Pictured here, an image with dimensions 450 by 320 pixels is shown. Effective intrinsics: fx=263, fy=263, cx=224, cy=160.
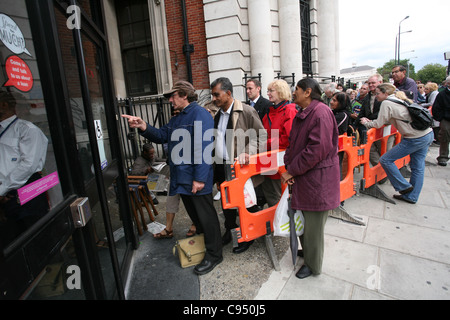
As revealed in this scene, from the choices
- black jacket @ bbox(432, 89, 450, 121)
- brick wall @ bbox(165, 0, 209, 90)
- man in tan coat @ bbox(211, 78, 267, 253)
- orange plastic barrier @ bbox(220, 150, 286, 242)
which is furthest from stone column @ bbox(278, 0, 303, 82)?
orange plastic barrier @ bbox(220, 150, 286, 242)

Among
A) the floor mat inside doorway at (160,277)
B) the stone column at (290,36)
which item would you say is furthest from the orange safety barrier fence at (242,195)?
the stone column at (290,36)

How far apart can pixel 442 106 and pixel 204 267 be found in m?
7.33

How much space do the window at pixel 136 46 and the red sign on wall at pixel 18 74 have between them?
7983mm

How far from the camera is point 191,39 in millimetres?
8484

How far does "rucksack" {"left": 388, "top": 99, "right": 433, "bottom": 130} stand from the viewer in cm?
402

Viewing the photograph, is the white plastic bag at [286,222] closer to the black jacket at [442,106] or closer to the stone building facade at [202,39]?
the stone building facade at [202,39]

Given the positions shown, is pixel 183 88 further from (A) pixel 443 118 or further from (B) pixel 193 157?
(A) pixel 443 118

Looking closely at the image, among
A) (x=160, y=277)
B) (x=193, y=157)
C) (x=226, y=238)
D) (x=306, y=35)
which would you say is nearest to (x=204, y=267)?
(x=160, y=277)

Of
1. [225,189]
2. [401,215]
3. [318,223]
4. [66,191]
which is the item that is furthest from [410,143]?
[66,191]

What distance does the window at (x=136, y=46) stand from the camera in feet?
28.6

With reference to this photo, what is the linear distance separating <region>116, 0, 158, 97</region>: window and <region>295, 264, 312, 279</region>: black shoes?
25.9 feet

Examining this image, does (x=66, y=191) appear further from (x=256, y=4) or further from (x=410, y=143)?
(x=256, y=4)

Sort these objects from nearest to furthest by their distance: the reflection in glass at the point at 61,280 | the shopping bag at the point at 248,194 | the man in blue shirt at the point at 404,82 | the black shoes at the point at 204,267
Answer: the reflection in glass at the point at 61,280, the black shoes at the point at 204,267, the shopping bag at the point at 248,194, the man in blue shirt at the point at 404,82
